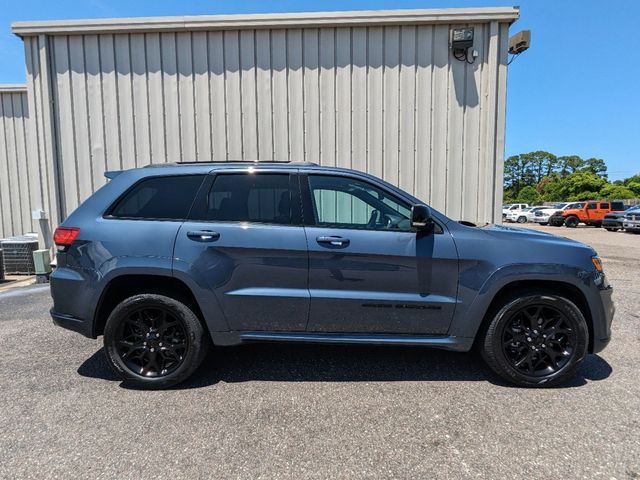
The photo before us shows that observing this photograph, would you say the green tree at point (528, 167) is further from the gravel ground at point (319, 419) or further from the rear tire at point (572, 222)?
the gravel ground at point (319, 419)

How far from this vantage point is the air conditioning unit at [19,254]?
758cm

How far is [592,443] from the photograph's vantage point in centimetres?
234

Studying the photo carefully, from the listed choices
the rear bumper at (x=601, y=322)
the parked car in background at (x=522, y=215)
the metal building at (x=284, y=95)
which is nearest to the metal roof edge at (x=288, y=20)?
the metal building at (x=284, y=95)

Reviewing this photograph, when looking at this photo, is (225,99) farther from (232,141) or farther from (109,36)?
(109,36)

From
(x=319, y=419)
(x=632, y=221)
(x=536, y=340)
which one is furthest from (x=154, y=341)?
(x=632, y=221)

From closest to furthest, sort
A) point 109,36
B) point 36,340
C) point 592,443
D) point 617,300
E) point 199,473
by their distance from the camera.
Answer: point 199,473 → point 592,443 → point 36,340 → point 617,300 → point 109,36

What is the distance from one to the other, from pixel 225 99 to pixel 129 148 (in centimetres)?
203

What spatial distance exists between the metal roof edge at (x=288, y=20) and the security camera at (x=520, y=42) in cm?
59

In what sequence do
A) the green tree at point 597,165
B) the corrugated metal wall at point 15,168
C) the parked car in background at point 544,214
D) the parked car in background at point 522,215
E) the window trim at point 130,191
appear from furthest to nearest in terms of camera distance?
the green tree at point 597,165 → the parked car in background at point 522,215 → the parked car in background at point 544,214 → the corrugated metal wall at point 15,168 → the window trim at point 130,191

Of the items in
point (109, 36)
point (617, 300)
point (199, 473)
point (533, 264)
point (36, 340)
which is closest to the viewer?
point (199, 473)

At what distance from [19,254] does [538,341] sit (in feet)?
30.3

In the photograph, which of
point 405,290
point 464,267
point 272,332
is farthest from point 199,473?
point 464,267

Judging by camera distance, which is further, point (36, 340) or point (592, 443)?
point (36, 340)

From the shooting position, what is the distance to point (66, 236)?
307 centimetres
